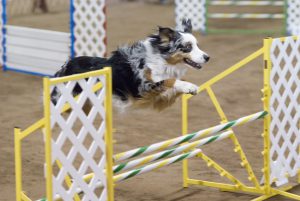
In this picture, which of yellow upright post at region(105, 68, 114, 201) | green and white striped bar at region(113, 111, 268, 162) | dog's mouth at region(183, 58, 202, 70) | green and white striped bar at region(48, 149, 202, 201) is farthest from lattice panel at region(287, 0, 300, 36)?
yellow upright post at region(105, 68, 114, 201)

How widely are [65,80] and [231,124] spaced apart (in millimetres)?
1993

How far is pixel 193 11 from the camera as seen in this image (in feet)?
44.5

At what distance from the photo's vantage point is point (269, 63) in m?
5.92

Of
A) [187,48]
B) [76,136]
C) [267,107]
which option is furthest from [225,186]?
[76,136]

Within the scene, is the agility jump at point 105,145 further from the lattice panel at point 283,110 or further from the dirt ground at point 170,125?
the dirt ground at point 170,125

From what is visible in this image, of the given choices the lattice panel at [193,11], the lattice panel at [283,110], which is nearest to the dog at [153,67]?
the lattice panel at [283,110]

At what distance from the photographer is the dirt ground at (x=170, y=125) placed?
247 inches

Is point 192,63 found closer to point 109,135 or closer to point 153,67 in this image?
point 153,67

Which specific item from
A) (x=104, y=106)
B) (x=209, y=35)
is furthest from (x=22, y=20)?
(x=104, y=106)

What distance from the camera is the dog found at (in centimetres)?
525

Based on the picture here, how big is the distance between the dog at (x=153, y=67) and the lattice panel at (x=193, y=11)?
8.22 metres

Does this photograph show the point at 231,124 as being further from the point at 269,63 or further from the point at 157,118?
the point at 157,118

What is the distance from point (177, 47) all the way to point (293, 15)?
804 centimetres

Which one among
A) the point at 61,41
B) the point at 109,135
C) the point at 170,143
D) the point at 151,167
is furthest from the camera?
the point at 61,41
